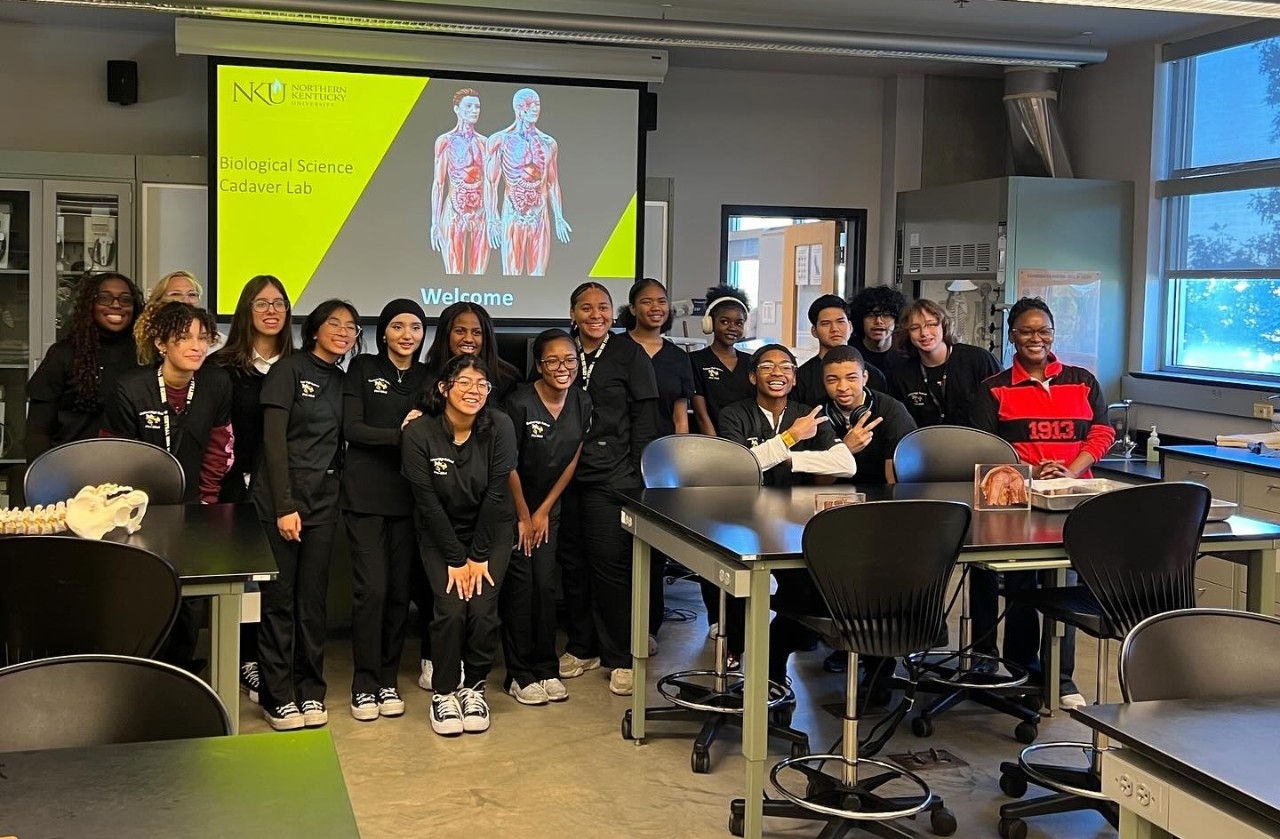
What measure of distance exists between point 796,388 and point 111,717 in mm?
3534

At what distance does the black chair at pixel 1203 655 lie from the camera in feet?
7.13

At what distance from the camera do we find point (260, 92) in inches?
262

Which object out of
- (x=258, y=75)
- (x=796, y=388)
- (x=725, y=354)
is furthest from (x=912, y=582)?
(x=258, y=75)

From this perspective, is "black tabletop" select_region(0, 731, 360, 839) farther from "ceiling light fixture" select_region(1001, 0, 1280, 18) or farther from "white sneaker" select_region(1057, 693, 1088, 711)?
"ceiling light fixture" select_region(1001, 0, 1280, 18)

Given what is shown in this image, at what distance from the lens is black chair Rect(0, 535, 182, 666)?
2.66 metres

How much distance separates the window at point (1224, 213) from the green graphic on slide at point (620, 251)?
3.02 metres

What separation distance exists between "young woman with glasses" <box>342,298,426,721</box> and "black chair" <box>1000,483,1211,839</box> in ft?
6.96

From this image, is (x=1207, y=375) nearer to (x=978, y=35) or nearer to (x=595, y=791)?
(x=978, y=35)

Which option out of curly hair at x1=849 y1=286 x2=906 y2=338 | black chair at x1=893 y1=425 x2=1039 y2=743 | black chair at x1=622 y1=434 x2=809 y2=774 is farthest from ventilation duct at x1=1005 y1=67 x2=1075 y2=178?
black chair at x1=622 y1=434 x2=809 y2=774

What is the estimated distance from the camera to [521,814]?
11.5 ft

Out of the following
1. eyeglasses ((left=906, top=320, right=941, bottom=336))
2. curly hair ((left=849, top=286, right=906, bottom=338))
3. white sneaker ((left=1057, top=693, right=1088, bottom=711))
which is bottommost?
white sneaker ((left=1057, top=693, right=1088, bottom=711))

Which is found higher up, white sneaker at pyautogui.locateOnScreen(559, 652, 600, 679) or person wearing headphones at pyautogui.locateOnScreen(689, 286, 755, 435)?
person wearing headphones at pyautogui.locateOnScreen(689, 286, 755, 435)

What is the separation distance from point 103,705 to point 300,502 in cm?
232

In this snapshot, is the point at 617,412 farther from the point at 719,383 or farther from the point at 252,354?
the point at 252,354
